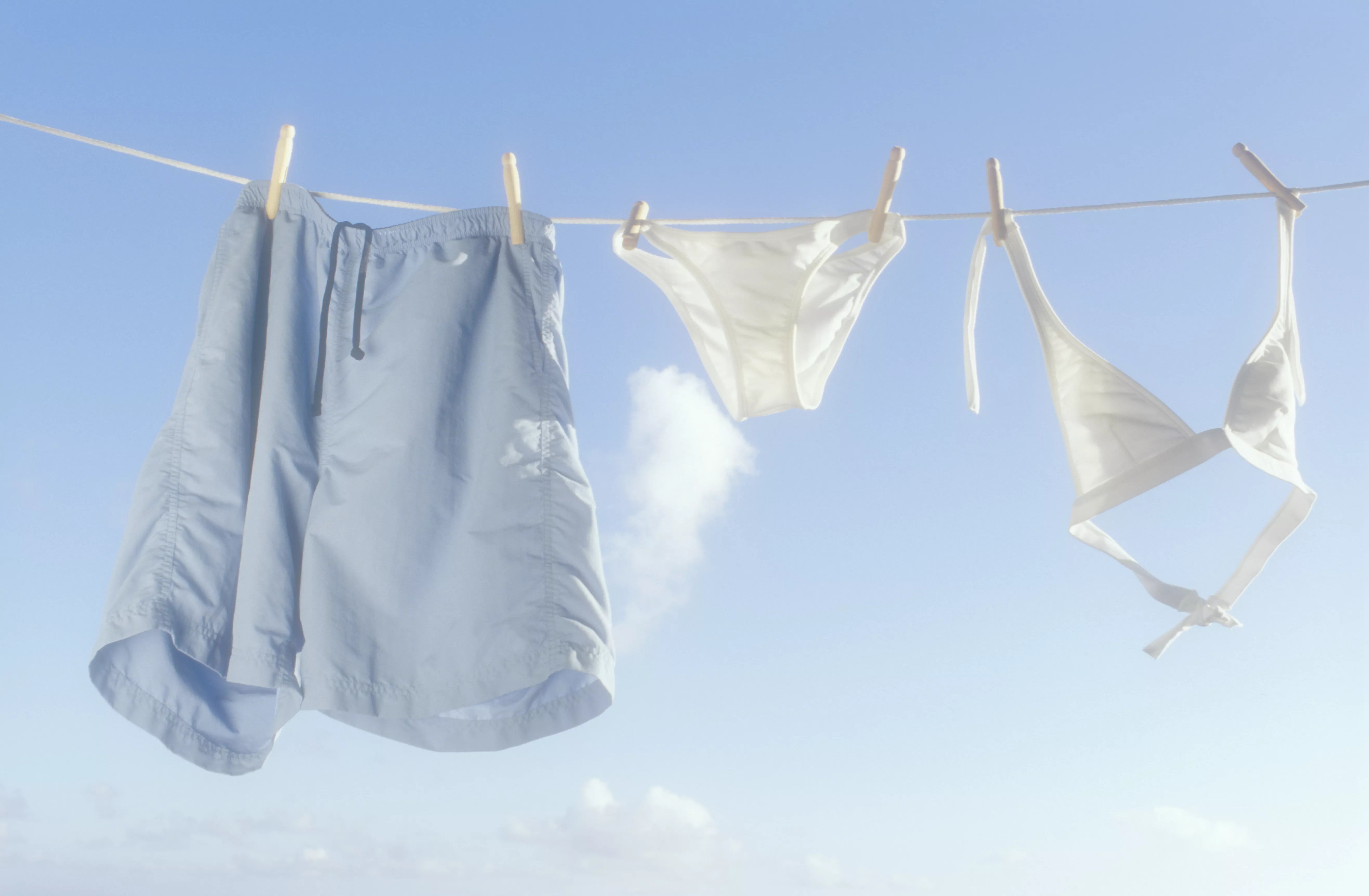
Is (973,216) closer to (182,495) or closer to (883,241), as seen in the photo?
(883,241)

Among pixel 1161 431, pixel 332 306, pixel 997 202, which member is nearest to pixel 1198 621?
pixel 1161 431

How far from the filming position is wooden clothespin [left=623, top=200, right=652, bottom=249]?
1.76 meters

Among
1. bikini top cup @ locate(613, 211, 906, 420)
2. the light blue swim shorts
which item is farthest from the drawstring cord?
bikini top cup @ locate(613, 211, 906, 420)

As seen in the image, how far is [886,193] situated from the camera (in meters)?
1.64

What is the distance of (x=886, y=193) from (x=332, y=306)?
98 cm

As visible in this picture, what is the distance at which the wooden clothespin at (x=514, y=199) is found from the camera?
1.63 metres

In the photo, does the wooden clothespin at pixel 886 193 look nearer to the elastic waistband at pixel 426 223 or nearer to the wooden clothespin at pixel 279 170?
the elastic waistband at pixel 426 223

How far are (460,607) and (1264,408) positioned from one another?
1288 millimetres

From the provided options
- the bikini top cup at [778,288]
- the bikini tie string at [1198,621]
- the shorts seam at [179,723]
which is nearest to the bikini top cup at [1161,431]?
the bikini tie string at [1198,621]

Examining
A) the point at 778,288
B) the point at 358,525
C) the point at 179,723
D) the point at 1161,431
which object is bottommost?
the point at 179,723

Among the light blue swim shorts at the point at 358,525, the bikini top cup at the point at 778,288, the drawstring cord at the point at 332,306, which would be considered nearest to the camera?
the light blue swim shorts at the point at 358,525

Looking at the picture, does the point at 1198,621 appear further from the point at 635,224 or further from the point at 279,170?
the point at 279,170

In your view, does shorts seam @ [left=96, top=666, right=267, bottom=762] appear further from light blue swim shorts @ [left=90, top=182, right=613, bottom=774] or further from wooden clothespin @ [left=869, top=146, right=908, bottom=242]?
wooden clothespin @ [left=869, top=146, right=908, bottom=242]

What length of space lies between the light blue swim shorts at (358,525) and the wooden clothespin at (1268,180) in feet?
3.95
